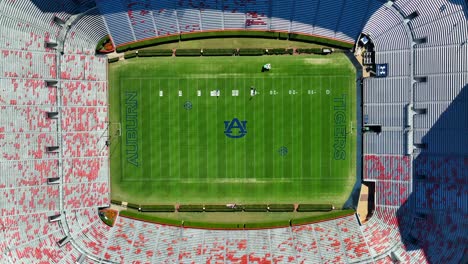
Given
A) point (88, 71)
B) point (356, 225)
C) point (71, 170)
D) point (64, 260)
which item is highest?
point (88, 71)

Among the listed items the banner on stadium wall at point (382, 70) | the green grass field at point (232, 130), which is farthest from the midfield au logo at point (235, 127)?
the banner on stadium wall at point (382, 70)

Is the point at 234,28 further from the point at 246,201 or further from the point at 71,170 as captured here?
the point at 71,170

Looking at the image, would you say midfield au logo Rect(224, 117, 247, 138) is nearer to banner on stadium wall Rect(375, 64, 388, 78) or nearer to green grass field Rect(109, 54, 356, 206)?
green grass field Rect(109, 54, 356, 206)

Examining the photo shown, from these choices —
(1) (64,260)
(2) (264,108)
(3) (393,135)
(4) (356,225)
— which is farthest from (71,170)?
(3) (393,135)

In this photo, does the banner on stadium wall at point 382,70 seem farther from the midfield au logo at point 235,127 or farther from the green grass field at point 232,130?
the midfield au logo at point 235,127

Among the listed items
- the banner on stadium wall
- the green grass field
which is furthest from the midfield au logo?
the banner on stadium wall
